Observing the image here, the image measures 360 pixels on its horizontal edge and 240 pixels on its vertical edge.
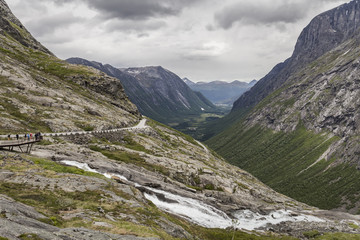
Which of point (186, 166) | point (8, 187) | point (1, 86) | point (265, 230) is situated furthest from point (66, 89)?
point (265, 230)

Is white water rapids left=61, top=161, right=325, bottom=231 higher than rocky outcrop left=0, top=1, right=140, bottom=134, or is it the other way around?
rocky outcrop left=0, top=1, right=140, bottom=134

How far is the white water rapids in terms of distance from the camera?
62.7 metres

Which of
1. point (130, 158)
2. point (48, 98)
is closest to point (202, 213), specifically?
point (130, 158)

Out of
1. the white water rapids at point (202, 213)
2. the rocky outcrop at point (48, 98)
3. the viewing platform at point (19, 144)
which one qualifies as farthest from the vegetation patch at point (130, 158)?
the viewing platform at point (19, 144)

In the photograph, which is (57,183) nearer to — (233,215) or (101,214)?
(101,214)

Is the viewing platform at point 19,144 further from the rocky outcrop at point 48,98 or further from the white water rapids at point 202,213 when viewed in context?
the rocky outcrop at point 48,98

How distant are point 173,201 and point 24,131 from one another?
53.4 meters

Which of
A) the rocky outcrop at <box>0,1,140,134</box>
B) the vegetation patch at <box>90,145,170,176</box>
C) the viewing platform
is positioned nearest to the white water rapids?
the viewing platform

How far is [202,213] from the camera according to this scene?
68438 millimetres

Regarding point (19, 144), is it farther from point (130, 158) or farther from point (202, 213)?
point (202, 213)

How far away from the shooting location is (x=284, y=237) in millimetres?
67000

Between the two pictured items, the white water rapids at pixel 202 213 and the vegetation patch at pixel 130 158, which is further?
the vegetation patch at pixel 130 158

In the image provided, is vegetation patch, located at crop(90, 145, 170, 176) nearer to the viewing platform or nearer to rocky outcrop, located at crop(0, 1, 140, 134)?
rocky outcrop, located at crop(0, 1, 140, 134)

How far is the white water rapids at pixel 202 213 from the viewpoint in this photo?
2469 inches
